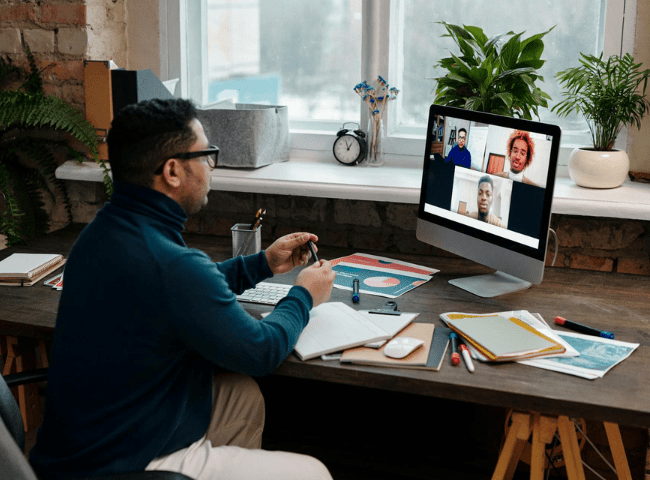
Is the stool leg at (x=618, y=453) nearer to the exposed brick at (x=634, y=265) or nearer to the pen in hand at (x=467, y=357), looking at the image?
the pen in hand at (x=467, y=357)

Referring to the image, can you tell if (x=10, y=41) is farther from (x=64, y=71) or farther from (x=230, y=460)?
(x=230, y=460)

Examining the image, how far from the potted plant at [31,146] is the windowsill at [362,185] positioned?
0.37 feet

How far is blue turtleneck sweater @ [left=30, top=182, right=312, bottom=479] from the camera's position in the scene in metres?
1.29

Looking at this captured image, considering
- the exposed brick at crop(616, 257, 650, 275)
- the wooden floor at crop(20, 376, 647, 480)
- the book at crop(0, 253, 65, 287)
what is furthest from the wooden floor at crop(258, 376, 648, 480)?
the book at crop(0, 253, 65, 287)

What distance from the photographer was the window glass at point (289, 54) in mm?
2652

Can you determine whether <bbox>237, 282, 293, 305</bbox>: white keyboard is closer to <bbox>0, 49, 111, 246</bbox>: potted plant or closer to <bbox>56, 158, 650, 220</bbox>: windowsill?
<bbox>56, 158, 650, 220</bbox>: windowsill

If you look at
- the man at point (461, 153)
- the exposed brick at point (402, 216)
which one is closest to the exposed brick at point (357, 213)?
the exposed brick at point (402, 216)

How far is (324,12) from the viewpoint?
8.68 ft

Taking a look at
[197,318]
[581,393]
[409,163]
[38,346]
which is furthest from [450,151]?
[38,346]

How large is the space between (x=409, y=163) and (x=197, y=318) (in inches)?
61.2

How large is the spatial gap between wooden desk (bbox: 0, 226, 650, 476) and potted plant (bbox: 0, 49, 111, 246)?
267mm

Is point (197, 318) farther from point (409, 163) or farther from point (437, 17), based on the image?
point (437, 17)

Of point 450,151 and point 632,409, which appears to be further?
point 450,151

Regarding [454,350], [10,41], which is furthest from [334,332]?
[10,41]
